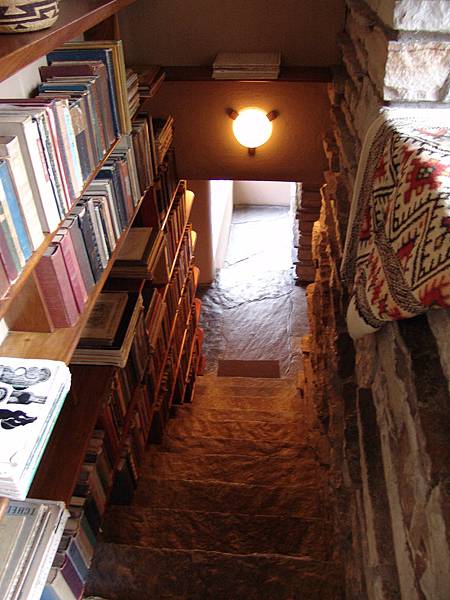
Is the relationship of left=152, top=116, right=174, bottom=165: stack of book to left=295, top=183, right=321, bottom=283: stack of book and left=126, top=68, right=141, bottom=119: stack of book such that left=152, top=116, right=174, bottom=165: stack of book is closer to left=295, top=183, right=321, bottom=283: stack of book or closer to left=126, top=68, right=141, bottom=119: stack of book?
left=126, top=68, right=141, bottom=119: stack of book

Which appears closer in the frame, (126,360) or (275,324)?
(126,360)

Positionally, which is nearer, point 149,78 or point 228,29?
point 149,78

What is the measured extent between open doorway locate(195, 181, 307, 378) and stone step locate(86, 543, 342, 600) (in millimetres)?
2722

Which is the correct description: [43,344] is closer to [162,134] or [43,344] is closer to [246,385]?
[162,134]

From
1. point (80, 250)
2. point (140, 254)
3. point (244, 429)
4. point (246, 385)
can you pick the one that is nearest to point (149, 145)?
point (140, 254)

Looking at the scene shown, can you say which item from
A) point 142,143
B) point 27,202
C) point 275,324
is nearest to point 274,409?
point 275,324

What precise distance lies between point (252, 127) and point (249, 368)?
2292 mm

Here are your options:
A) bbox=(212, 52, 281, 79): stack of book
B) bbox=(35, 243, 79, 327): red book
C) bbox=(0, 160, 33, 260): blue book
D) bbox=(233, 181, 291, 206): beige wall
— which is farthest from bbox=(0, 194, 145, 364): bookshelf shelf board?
bbox=(233, 181, 291, 206): beige wall

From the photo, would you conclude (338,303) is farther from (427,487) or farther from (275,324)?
(275,324)

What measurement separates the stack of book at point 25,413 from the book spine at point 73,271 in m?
0.27

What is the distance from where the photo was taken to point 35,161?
45.8 inches

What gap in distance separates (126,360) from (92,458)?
0.39m

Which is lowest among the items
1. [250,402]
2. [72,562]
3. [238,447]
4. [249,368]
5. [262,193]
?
[249,368]

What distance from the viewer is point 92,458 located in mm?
1780
